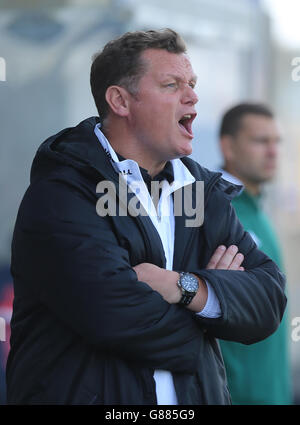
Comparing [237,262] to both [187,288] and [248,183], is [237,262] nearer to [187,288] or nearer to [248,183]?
[187,288]

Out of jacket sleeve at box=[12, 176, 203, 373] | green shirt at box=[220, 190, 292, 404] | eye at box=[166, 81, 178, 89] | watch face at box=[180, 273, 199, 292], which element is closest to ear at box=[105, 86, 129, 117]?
eye at box=[166, 81, 178, 89]

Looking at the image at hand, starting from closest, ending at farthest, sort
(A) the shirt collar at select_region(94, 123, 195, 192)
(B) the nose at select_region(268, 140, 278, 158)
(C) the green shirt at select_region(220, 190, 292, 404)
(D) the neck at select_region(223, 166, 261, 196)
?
(A) the shirt collar at select_region(94, 123, 195, 192)
(C) the green shirt at select_region(220, 190, 292, 404)
(D) the neck at select_region(223, 166, 261, 196)
(B) the nose at select_region(268, 140, 278, 158)

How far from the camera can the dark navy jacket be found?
200 cm

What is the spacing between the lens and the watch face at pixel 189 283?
209 centimetres

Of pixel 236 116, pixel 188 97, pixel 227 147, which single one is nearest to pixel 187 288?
pixel 188 97

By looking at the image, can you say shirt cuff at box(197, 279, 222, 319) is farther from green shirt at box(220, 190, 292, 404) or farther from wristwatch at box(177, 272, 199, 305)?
green shirt at box(220, 190, 292, 404)

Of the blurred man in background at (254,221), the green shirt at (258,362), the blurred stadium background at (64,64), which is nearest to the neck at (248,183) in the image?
the blurred man in background at (254,221)

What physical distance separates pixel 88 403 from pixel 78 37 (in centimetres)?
288

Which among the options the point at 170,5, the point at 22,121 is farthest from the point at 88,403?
the point at 170,5

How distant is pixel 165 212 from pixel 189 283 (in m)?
0.24

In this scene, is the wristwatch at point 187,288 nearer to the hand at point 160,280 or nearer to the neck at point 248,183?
the hand at point 160,280

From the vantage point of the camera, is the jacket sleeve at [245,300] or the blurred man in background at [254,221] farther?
the blurred man in background at [254,221]

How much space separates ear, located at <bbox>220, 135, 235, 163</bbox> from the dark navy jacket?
175 cm

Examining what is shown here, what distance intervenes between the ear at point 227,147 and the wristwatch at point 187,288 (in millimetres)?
1857
